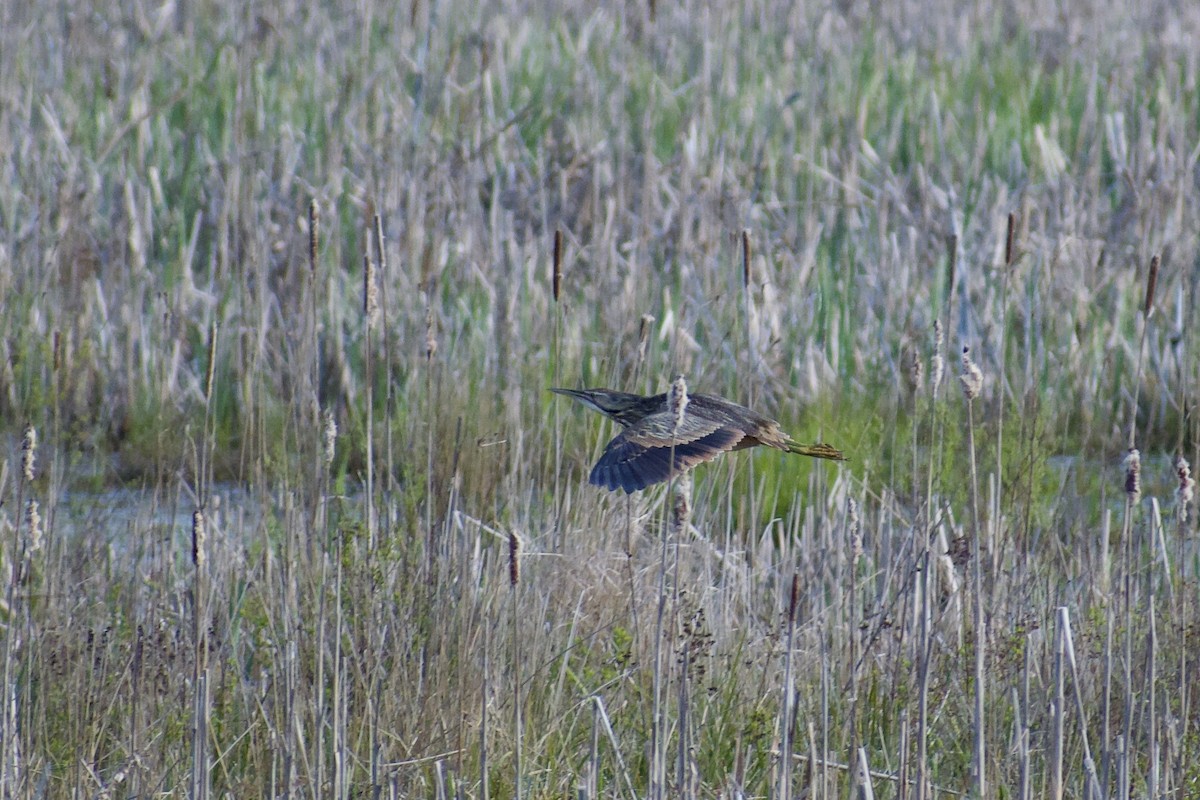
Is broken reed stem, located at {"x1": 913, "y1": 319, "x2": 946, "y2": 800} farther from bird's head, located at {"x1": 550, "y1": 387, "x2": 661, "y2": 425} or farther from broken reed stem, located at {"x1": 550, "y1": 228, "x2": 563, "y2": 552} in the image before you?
bird's head, located at {"x1": 550, "y1": 387, "x2": 661, "y2": 425}

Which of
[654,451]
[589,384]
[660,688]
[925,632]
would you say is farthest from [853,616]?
[589,384]

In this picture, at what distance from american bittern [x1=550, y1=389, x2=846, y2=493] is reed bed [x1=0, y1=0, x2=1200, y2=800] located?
0.11 metres

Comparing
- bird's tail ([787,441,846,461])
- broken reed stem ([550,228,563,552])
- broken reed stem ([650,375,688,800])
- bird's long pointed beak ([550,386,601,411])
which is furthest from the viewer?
bird's long pointed beak ([550,386,601,411])

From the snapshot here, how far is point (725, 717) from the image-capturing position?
2900 mm

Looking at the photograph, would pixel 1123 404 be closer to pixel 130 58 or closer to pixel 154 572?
pixel 154 572

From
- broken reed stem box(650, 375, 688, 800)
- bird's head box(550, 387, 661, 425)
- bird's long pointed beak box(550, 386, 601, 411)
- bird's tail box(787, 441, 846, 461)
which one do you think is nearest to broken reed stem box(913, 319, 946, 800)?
broken reed stem box(650, 375, 688, 800)

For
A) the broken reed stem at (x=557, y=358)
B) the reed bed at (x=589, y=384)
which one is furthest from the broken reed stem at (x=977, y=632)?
the broken reed stem at (x=557, y=358)

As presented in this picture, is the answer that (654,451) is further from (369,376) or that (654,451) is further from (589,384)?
(589,384)

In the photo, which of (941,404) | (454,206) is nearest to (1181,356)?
(941,404)

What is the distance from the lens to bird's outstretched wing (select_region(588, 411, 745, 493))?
A: 2.75 metres

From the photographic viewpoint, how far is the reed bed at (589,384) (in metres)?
2.68

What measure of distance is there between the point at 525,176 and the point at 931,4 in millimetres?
3723

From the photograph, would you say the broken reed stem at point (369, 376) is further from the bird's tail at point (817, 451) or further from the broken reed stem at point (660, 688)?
the bird's tail at point (817, 451)

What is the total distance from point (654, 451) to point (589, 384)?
154cm
